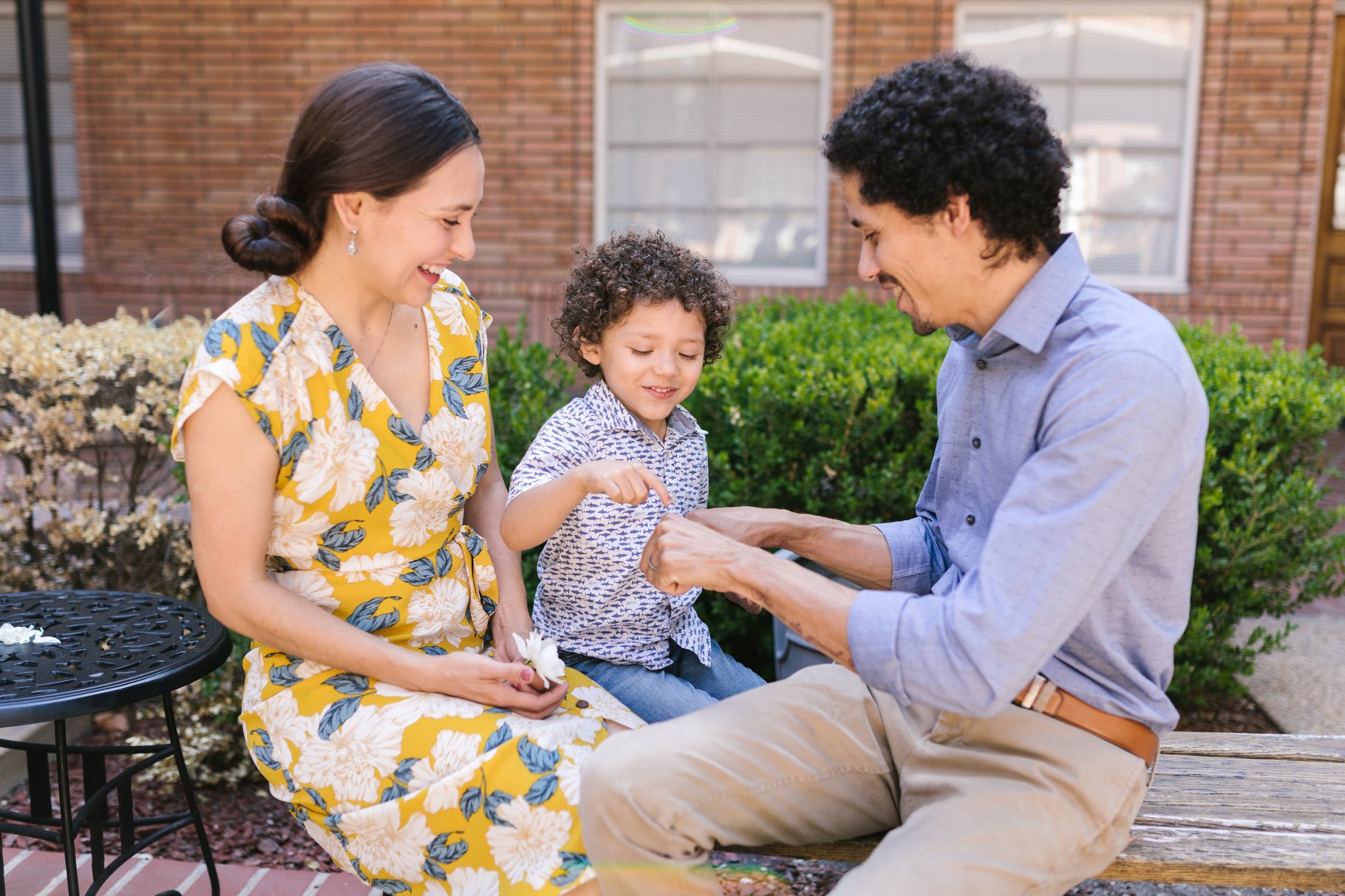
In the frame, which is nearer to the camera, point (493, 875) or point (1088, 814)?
point (1088, 814)

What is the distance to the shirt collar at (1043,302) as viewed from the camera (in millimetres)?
1900

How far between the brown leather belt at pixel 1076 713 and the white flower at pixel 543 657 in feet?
2.85

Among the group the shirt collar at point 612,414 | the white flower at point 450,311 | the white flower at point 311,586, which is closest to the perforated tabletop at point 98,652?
the white flower at point 311,586

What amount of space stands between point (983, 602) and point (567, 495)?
34.3 inches

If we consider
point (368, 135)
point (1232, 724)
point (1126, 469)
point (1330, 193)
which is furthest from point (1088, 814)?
point (1330, 193)

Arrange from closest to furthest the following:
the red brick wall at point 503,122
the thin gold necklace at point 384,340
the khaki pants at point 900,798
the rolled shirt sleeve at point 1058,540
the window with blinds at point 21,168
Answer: the rolled shirt sleeve at point 1058,540 < the khaki pants at point 900,798 < the thin gold necklace at point 384,340 < the red brick wall at point 503,122 < the window with blinds at point 21,168

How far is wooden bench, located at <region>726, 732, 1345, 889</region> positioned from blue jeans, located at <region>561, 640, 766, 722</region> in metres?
0.49

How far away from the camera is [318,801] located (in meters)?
2.10

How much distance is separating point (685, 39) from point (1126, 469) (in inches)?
313

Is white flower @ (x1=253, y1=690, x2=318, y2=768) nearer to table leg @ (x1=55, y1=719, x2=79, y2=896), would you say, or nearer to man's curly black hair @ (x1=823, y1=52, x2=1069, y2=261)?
table leg @ (x1=55, y1=719, x2=79, y2=896)

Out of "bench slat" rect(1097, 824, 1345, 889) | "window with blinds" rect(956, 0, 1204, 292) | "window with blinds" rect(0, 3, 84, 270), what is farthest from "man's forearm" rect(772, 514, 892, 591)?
"window with blinds" rect(0, 3, 84, 270)

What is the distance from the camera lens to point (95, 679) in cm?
213

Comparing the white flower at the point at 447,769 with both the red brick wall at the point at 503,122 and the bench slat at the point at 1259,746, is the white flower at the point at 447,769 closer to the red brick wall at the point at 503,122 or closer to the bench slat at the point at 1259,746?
the bench slat at the point at 1259,746

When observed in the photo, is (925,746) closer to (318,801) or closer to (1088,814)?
(1088,814)
